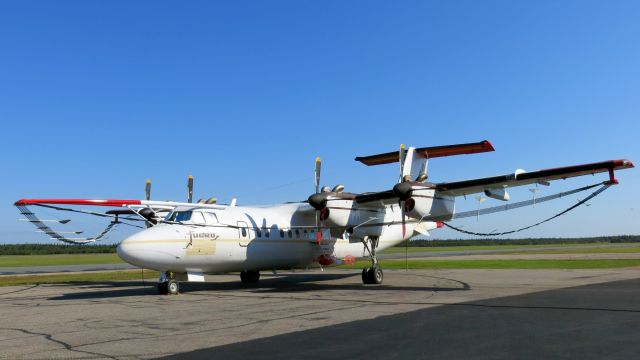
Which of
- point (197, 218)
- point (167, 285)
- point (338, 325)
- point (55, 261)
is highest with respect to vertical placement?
point (197, 218)

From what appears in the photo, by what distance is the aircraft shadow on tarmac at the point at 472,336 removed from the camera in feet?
24.3

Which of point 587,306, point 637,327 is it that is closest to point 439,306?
point 587,306

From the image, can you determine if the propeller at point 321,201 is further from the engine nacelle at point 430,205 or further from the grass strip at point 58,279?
the grass strip at point 58,279

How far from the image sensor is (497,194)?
18.6 m

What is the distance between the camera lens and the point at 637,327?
30.5 feet

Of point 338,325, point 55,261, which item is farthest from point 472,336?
point 55,261

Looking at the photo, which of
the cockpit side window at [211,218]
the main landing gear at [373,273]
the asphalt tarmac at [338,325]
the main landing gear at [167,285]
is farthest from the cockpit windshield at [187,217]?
the main landing gear at [373,273]

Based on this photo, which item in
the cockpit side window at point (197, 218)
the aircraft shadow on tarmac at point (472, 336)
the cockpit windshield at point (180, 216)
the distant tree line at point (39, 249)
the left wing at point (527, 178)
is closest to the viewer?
the aircraft shadow on tarmac at point (472, 336)

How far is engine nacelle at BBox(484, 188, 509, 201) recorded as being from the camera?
60.7 ft

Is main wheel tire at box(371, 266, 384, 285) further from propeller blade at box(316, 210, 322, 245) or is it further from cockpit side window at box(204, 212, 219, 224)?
cockpit side window at box(204, 212, 219, 224)

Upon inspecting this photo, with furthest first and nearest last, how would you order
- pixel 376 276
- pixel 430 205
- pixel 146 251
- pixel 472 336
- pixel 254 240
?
pixel 376 276, pixel 254 240, pixel 430 205, pixel 146 251, pixel 472 336

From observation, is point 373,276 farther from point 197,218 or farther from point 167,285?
point 167,285

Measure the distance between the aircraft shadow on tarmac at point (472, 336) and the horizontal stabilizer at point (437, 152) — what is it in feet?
28.2

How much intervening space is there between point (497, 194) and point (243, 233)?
29.6 ft
